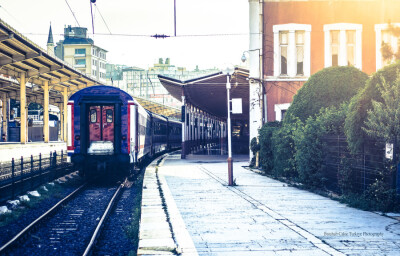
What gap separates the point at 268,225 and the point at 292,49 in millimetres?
15368

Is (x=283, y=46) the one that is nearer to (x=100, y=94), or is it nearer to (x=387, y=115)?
(x=100, y=94)

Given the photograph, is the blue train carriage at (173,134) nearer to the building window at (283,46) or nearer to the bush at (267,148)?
the building window at (283,46)

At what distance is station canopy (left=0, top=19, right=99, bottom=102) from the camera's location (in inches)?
804

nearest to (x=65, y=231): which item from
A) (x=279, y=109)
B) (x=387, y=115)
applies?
(x=387, y=115)

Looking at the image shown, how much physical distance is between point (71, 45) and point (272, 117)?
105705 millimetres

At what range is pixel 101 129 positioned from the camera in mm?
16375

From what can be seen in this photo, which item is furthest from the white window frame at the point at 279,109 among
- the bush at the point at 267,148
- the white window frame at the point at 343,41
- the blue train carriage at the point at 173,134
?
the blue train carriage at the point at 173,134

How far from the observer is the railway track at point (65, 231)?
7.50 m

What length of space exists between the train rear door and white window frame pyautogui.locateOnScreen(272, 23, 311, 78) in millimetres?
9206

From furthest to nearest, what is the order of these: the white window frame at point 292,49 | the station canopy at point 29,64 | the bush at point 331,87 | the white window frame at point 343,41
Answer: the white window frame at point 343,41 < the white window frame at point 292,49 < the station canopy at point 29,64 < the bush at point 331,87

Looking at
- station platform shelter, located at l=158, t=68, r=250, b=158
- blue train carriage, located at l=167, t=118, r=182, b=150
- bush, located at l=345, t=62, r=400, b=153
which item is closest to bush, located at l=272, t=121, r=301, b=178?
station platform shelter, located at l=158, t=68, r=250, b=158

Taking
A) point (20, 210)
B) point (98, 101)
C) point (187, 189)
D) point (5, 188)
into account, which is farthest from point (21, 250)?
point (98, 101)

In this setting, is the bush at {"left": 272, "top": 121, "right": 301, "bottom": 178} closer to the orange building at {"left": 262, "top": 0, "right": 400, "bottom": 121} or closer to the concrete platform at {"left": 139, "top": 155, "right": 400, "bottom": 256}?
the concrete platform at {"left": 139, "top": 155, "right": 400, "bottom": 256}

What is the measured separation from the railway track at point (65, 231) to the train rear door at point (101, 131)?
3254 millimetres
